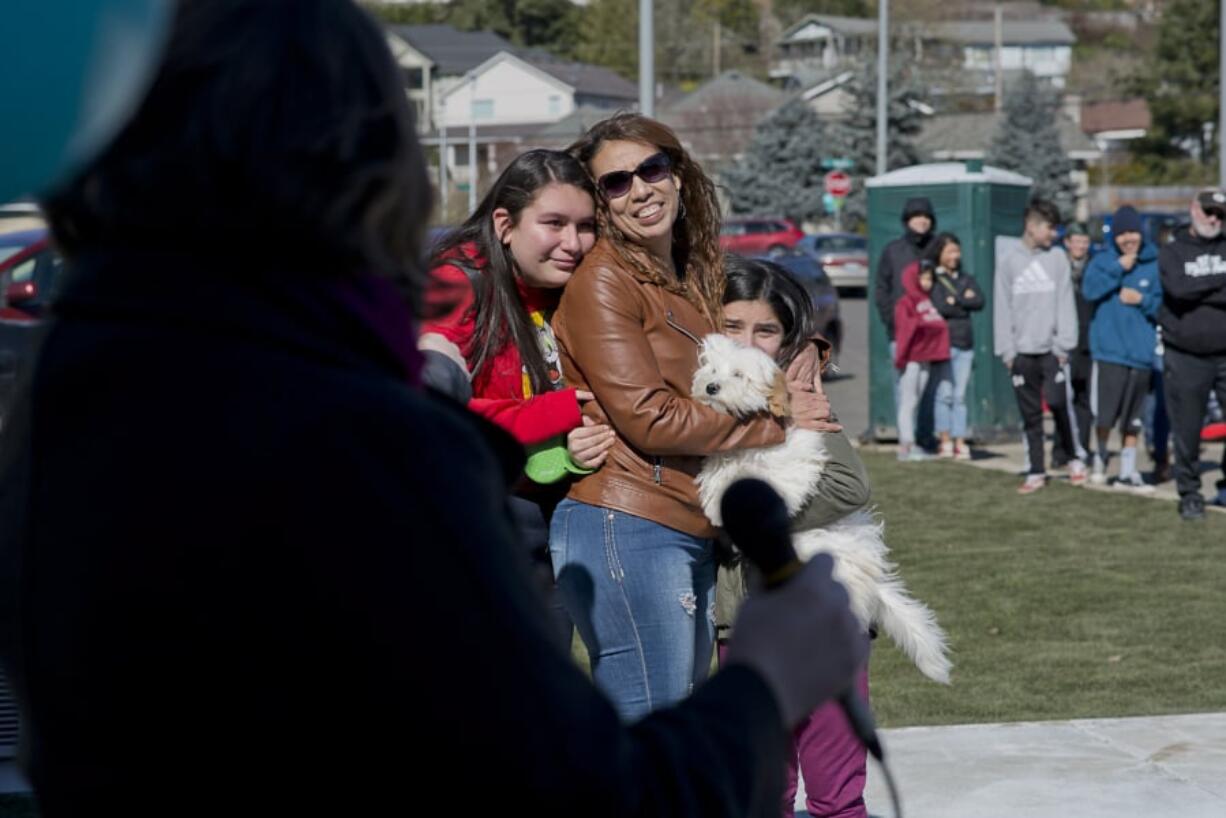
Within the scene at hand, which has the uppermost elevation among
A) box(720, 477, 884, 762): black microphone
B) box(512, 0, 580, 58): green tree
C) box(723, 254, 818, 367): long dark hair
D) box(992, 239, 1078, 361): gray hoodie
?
box(512, 0, 580, 58): green tree

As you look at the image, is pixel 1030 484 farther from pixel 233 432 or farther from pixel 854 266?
pixel 854 266

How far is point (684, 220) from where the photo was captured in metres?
4.58

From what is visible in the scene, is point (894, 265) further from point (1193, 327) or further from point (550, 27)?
point (550, 27)

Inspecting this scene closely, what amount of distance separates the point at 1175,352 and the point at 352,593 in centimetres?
1087

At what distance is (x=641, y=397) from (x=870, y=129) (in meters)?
60.5

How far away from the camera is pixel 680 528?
4.20 metres

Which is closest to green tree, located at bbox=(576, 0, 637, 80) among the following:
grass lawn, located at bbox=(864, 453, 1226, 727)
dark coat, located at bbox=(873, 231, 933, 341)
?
dark coat, located at bbox=(873, 231, 933, 341)

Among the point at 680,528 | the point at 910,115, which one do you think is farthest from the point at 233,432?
the point at 910,115

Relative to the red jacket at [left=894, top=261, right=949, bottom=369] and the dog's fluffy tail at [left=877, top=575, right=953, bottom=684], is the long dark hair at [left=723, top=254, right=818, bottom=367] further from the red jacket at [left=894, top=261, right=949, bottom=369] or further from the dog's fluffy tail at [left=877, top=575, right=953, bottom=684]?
the red jacket at [left=894, top=261, right=949, bottom=369]

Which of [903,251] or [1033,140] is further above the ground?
[1033,140]

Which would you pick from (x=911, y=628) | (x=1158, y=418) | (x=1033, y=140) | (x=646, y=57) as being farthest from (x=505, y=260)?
(x=1033, y=140)

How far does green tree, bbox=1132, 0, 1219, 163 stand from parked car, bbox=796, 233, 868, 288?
3902cm

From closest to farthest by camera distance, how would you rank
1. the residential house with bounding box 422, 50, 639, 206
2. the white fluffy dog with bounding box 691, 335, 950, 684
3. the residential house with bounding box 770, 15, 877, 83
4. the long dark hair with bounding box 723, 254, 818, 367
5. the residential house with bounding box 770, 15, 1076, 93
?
the white fluffy dog with bounding box 691, 335, 950, 684, the long dark hair with bounding box 723, 254, 818, 367, the residential house with bounding box 422, 50, 639, 206, the residential house with bounding box 770, 15, 877, 83, the residential house with bounding box 770, 15, 1076, 93

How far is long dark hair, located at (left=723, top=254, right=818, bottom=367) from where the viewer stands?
4.60 meters
